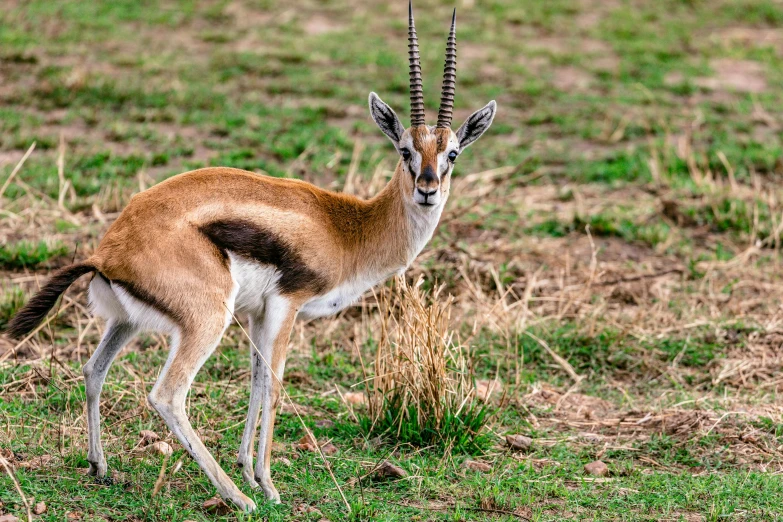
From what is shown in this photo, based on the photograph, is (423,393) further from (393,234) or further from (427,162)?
(427,162)

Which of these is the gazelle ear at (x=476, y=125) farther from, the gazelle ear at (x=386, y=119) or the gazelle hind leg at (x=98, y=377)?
the gazelle hind leg at (x=98, y=377)

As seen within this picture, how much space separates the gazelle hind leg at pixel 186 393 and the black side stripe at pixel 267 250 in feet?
1.27

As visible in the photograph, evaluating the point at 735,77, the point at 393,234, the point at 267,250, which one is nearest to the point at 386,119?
the point at 393,234

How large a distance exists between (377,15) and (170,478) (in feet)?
36.9

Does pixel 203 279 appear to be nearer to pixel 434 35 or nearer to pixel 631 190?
pixel 631 190

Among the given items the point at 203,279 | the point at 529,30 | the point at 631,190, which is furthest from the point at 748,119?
the point at 203,279

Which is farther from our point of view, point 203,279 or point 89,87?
point 89,87

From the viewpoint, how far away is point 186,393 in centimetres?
466

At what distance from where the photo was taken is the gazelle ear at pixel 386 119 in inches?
227

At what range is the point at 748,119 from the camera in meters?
12.0

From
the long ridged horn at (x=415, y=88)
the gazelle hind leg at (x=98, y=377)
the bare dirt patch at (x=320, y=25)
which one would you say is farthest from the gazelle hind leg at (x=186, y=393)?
the bare dirt patch at (x=320, y=25)

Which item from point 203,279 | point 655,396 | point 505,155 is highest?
point 203,279

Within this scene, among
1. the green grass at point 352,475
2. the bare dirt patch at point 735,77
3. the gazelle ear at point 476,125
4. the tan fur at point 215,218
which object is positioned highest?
the gazelle ear at point 476,125

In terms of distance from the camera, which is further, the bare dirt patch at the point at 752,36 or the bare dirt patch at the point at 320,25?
the bare dirt patch at the point at 752,36
